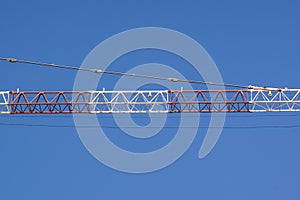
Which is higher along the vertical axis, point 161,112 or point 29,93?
point 29,93

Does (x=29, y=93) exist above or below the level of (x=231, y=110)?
above

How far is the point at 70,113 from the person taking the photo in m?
89.9

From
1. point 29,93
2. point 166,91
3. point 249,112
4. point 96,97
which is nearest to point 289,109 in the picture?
point 249,112

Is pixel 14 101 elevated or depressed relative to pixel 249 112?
elevated

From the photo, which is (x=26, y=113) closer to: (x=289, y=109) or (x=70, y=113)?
(x=70, y=113)

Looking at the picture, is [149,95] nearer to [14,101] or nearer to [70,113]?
[70,113]

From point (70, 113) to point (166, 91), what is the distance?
9883mm

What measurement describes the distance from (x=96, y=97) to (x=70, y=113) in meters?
→ 3.06

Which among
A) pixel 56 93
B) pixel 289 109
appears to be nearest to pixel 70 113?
pixel 56 93

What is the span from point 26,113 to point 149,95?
12.6 meters

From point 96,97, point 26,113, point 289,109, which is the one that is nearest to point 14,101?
point 26,113

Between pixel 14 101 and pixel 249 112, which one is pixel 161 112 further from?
Answer: pixel 14 101

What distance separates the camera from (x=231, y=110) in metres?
89.8

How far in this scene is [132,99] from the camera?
89875 millimetres
